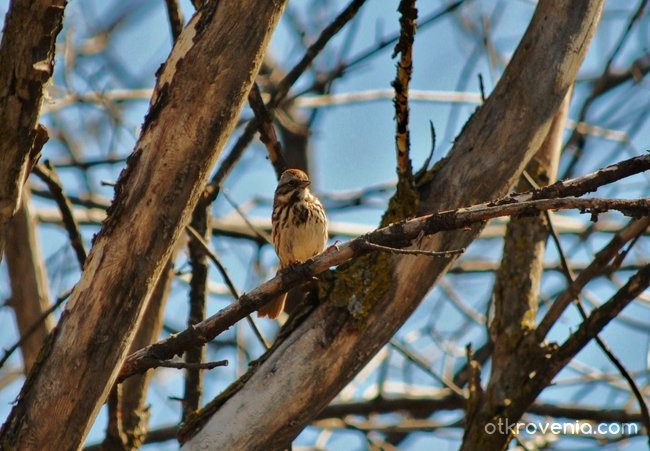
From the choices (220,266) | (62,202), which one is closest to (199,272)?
(220,266)

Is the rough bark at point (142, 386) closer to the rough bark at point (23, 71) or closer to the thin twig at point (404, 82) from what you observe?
the thin twig at point (404, 82)

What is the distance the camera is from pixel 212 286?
8758 millimetres

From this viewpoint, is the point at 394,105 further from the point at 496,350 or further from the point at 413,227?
the point at 496,350

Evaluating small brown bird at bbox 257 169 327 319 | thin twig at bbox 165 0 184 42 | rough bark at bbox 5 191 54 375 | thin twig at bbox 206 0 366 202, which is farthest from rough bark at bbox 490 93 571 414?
Answer: rough bark at bbox 5 191 54 375

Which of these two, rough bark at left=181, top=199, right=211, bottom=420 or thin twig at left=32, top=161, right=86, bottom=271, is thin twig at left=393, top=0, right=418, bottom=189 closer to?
rough bark at left=181, top=199, right=211, bottom=420

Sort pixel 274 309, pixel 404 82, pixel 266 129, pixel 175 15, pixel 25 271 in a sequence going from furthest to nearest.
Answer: pixel 25 271 < pixel 274 309 < pixel 175 15 < pixel 266 129 < pixel 404 82

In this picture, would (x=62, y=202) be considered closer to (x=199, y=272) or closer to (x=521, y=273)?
(x=199, y=272)

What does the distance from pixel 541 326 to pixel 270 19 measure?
8.10ft

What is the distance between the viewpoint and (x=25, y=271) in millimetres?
6121

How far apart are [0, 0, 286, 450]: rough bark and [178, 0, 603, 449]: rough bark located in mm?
856

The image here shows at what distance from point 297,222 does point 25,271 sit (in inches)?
75.7

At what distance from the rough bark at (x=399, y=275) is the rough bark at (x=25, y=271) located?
242 centimetres

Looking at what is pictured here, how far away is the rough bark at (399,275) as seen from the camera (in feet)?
13.3

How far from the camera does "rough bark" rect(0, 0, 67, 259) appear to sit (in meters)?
3.44
